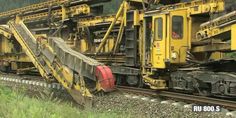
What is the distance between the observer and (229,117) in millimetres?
8930

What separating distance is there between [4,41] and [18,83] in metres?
5.76

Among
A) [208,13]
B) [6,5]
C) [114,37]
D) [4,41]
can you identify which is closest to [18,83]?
[114,37]

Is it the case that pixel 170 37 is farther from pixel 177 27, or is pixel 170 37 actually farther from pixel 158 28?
pixel 158 28

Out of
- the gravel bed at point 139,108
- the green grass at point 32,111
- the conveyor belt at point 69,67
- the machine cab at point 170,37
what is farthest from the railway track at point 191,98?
the green grass at point 32,111

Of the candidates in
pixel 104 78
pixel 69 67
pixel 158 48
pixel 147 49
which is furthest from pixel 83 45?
pixel 104 78

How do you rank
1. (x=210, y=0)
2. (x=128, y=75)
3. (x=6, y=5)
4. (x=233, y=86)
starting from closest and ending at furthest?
(x=233, y=86) < (x=210, y=0) < (x=128, y=75) < (x=6, y=5)

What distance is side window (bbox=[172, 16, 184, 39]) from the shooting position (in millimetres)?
12945

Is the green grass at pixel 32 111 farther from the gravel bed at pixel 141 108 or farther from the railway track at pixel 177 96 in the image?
the railway track at pixel 177 96

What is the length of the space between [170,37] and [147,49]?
140 cm

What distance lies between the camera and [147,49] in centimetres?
1409

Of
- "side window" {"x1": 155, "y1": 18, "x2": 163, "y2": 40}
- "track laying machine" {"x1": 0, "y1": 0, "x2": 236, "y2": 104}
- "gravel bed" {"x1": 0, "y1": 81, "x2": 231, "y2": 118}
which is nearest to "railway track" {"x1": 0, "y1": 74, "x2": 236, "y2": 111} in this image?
"track laying machine" {"x1": 0, "y1": 0, "x2": 236, "y2": 104}

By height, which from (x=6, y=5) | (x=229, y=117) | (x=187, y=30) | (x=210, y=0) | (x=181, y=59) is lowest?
(x=229, y=117)

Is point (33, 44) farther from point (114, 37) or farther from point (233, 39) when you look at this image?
point (233, 39)

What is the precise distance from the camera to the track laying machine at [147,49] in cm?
1167
